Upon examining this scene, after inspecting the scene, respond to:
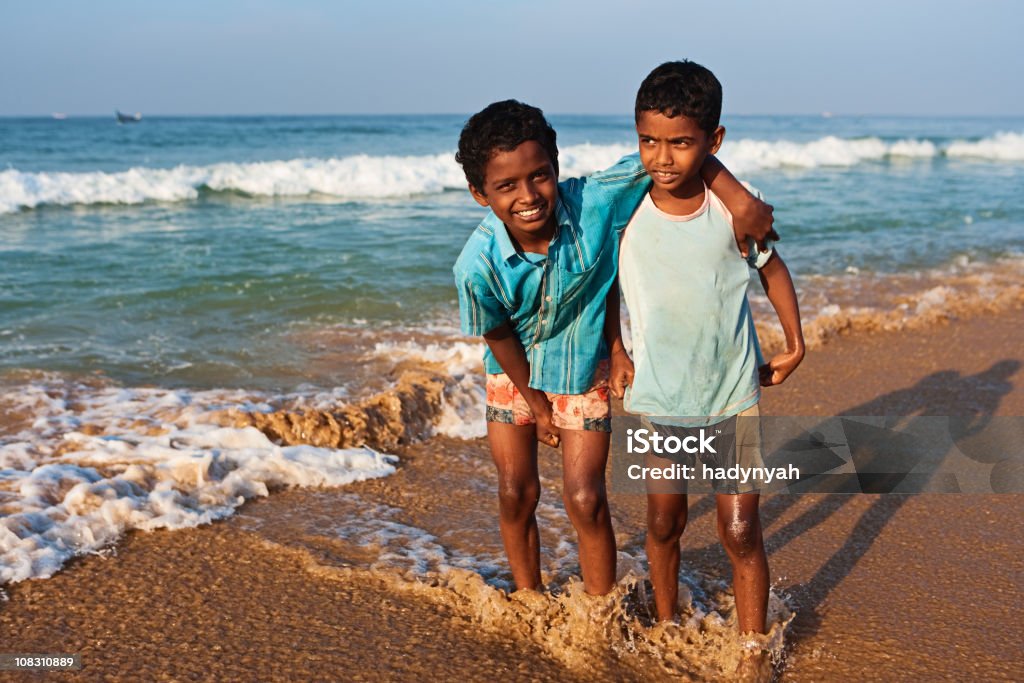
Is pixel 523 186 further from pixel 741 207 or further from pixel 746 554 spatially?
pixel 746 554

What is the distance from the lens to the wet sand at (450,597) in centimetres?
260

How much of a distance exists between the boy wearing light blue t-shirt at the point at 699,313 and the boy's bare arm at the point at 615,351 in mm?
65

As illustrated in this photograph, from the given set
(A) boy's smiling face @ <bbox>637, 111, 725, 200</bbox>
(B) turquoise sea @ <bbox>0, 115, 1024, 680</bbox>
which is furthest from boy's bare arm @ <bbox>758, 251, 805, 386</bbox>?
(B) turquoise sea @ <bbox>0, 115, 1024, 680</bbox>

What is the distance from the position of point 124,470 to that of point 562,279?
2.59m

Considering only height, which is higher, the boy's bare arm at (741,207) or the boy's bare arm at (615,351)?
the boy's bare arm at (741,207)

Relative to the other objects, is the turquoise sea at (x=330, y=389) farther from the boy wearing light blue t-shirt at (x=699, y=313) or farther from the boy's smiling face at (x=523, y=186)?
the boy's smiling face at (x=523, y=186)

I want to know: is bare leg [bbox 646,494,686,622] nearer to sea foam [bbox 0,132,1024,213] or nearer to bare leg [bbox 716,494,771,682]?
bare leg [bbox 716,494,771,682]

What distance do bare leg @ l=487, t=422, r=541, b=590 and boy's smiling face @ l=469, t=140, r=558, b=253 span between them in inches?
25.7

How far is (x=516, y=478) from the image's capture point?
2.65m

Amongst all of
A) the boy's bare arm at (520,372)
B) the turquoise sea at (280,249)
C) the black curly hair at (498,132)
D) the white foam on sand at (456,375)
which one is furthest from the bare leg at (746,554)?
the turquoise sea at (280,249)

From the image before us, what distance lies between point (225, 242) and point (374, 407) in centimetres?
698

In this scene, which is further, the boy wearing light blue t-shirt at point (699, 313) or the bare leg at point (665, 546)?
the bare leg at point (665, 546)

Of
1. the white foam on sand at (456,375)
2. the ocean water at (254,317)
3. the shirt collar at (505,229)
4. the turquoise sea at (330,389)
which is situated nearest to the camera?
the shirt collar at (505,229)

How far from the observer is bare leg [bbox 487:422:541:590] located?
2.65 meters
